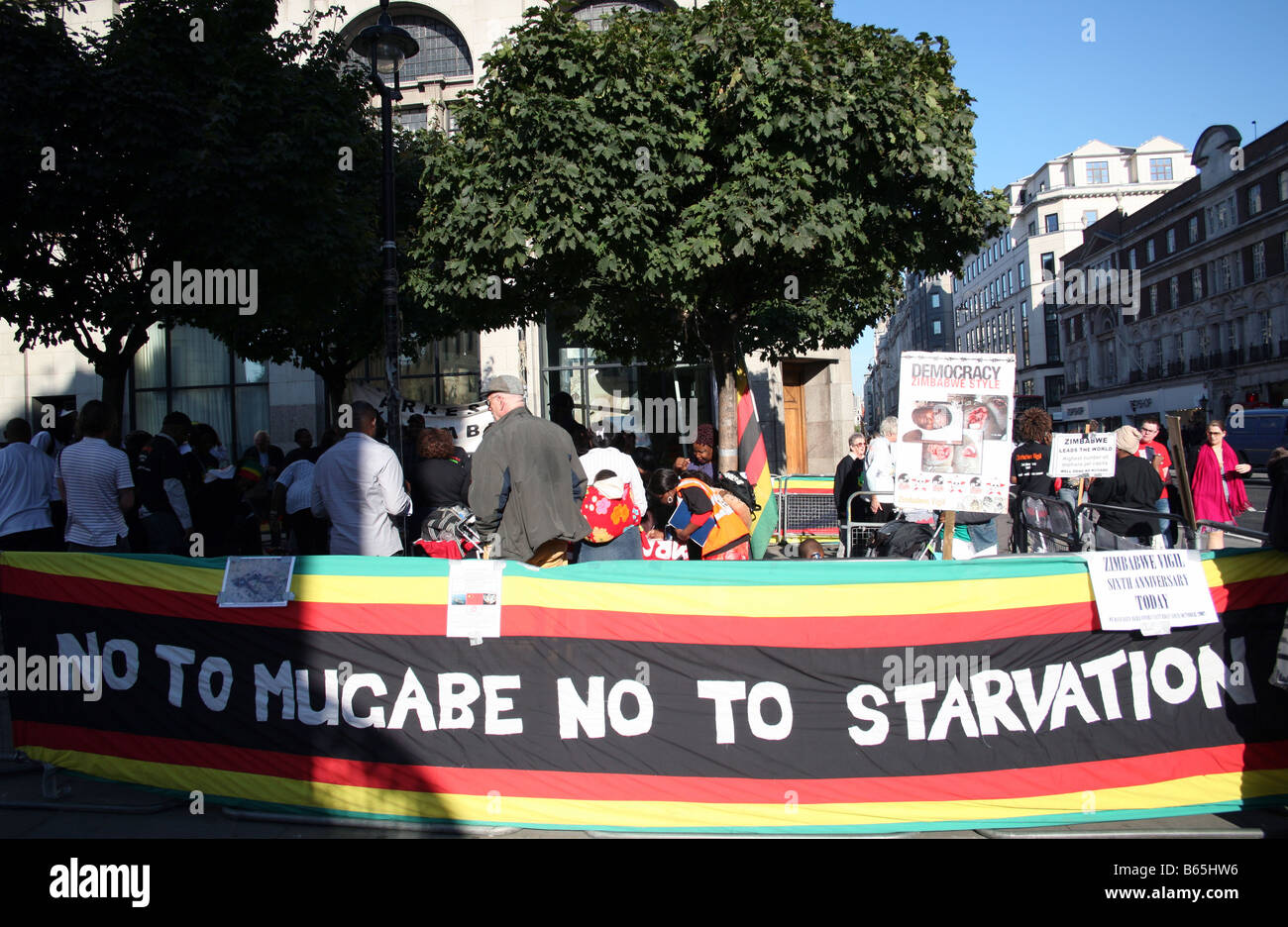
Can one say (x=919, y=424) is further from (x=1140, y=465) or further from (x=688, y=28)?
(x=688, y=28)

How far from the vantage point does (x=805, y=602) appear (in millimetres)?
4219

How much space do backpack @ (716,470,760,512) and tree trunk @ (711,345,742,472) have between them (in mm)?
4568

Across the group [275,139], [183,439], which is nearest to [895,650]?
[183,439]

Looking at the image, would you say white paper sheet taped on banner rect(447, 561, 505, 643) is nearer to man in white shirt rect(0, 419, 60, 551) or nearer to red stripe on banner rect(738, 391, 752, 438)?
man in white shirt rect(0, 419, 60, 551)

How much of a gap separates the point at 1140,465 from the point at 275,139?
34.8 ft

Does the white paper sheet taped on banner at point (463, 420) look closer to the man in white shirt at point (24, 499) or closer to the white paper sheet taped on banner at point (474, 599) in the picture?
the man in white shirt at point (24, 499)

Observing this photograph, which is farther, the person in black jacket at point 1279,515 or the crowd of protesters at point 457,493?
the crowd of protesters at point 457,493

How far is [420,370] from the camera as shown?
22266 mm

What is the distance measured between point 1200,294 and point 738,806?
62937 mm

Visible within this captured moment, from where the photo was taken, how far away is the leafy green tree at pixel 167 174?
1042 centimetres

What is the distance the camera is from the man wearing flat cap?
852 cm

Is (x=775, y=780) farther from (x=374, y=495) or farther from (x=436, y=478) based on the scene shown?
(x=436, y=478)

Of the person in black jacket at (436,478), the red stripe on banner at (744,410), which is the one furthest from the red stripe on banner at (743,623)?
the red stripe on banner at (744,410)

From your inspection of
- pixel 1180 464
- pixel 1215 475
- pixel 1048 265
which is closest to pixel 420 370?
pixel 1215 475
